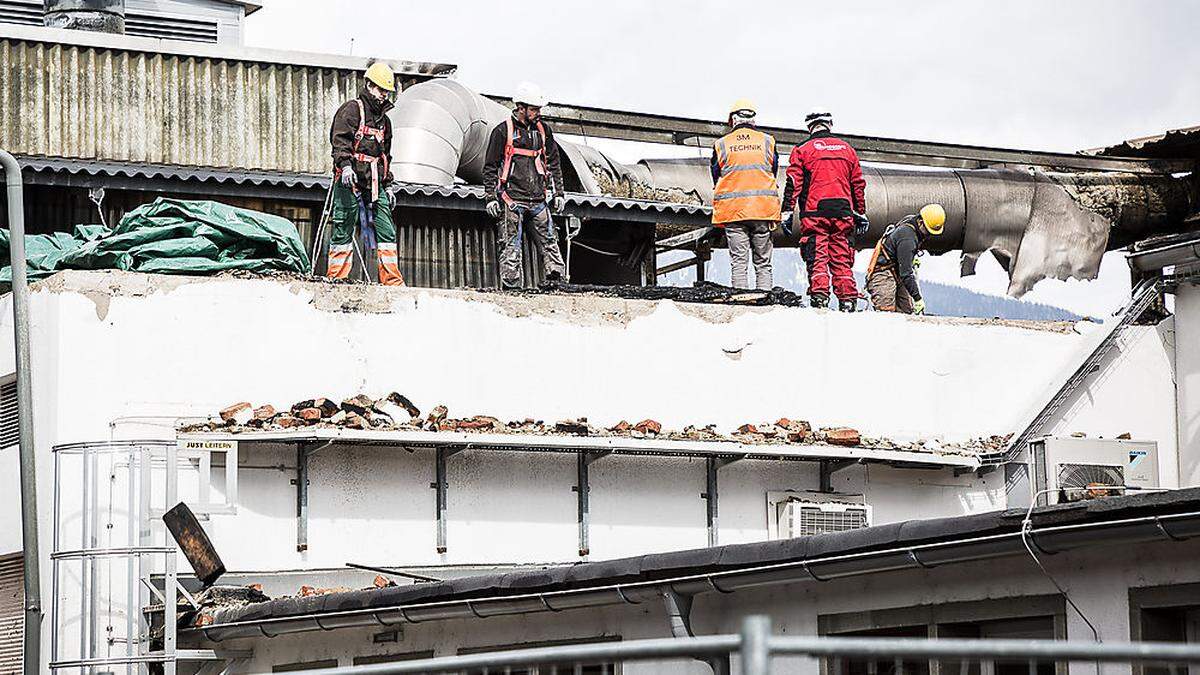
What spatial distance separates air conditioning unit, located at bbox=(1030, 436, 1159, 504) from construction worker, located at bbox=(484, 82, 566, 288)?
5.70m

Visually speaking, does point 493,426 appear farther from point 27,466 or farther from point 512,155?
point 27,466

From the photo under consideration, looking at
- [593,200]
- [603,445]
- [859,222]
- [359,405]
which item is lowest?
[603,445]

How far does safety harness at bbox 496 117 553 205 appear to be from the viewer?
20.8 m

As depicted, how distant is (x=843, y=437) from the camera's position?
2023 cm

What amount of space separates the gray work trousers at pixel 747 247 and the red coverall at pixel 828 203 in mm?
514

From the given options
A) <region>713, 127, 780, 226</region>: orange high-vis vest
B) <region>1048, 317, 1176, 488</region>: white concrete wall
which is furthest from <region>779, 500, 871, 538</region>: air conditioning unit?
<region>713, 127, 780, 226</region>: orange high-vis vest

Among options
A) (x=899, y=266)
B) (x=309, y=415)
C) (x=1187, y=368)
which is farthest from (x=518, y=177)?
(x=1187, y=368)

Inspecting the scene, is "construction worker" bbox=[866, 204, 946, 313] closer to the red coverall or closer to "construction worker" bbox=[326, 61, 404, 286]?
the red coverall

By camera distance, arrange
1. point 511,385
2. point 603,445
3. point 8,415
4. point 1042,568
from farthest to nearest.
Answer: point 511,385 < point 8,415 < point 603,445 < point 1042,568

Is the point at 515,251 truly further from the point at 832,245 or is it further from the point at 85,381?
the point at 85,381

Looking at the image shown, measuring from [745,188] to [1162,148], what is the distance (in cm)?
776

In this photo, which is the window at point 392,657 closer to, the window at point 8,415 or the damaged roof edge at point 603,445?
the damaged roof edge at point 603,445

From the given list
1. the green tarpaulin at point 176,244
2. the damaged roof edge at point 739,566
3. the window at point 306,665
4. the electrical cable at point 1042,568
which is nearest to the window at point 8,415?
the green tarpaulin at point 176,244

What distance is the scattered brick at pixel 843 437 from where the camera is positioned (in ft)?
66.2
